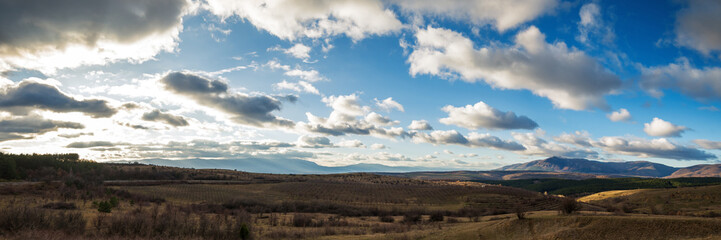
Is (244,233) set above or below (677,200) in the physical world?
above

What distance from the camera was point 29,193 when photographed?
2002 inches

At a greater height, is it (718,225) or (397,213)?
(718,225)

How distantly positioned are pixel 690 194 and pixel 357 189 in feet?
262

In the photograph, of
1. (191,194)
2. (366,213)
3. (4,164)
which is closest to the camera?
(366,213)

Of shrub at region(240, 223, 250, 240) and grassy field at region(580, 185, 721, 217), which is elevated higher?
shrub at region(240, 223, 250, 240)

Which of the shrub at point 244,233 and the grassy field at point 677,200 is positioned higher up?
the shrub at point 244,233

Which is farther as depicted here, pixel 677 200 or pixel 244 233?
pixel 677 200

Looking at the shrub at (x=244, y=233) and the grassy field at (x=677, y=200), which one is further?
the grassy field at (x=677, y=200)

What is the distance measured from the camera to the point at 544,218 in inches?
746

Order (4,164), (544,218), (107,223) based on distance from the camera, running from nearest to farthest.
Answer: (544,218) → (107,223) → (4,164)

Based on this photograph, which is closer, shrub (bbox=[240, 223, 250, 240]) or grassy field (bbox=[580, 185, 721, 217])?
shrub (bbox=[240, 223, 250, 240])

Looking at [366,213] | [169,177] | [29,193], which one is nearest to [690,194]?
[366,213]

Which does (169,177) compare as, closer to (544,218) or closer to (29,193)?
(29,193)

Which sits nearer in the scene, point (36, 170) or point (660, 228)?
point (660, 228)
